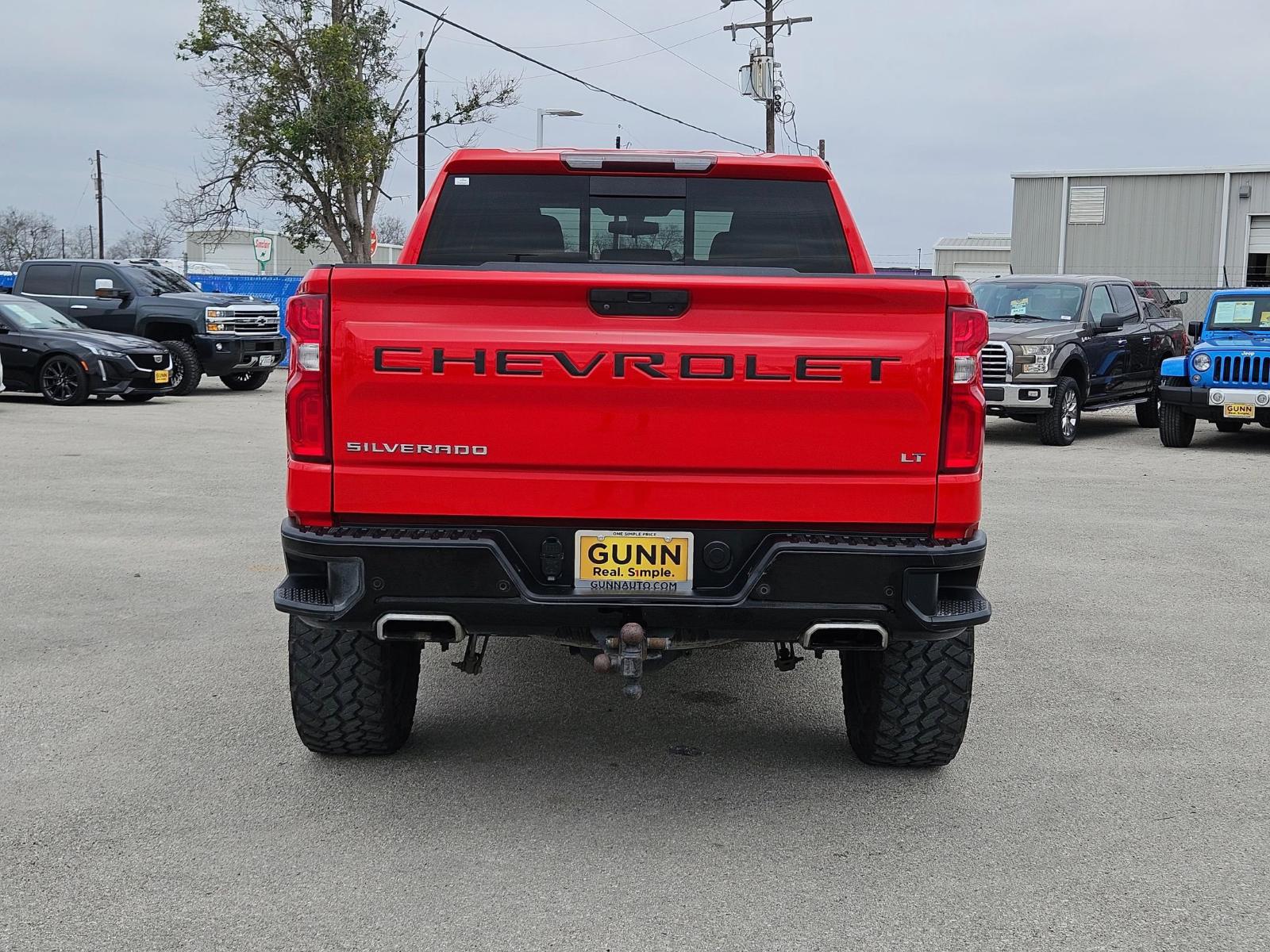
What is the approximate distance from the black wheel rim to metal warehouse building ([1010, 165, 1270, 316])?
31.5m

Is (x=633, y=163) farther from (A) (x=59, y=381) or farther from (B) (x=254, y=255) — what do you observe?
(B) (x=254, y=255)

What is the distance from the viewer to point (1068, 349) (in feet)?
51.0

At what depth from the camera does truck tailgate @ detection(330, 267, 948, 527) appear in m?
3.64

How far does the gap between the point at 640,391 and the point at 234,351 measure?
18.1m

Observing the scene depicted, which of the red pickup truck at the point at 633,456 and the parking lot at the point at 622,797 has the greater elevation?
the red pickup truck at the point at 633,456

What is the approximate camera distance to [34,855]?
3686 mm

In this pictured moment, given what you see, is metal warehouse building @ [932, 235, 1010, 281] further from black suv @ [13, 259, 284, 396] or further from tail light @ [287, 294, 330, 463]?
tail light @ [287, 294, 330, 463]

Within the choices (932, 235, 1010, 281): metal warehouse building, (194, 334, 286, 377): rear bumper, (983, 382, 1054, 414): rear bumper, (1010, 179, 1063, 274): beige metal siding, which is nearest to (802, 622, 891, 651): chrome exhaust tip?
(983, 382, 1054, 414): rear bumper

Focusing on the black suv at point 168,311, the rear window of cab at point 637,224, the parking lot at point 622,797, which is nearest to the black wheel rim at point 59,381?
the black suv at point 168,311

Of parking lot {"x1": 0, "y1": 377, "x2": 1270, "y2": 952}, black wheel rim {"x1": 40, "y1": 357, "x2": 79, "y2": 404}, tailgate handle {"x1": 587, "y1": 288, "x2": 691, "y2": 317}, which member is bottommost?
parking lot {"x1": 0, "y1": 377, "x2": 1270, "y2": 952}

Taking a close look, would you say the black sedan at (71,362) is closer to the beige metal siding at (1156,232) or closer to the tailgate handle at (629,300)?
the tailgate handle at (629,300)

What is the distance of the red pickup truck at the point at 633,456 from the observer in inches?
144

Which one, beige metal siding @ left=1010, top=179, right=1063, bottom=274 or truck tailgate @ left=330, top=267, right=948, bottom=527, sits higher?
beige metal siding @ left=1010, top=179, right=1063, bottom=274

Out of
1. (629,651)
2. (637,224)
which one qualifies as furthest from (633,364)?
(637,224)
